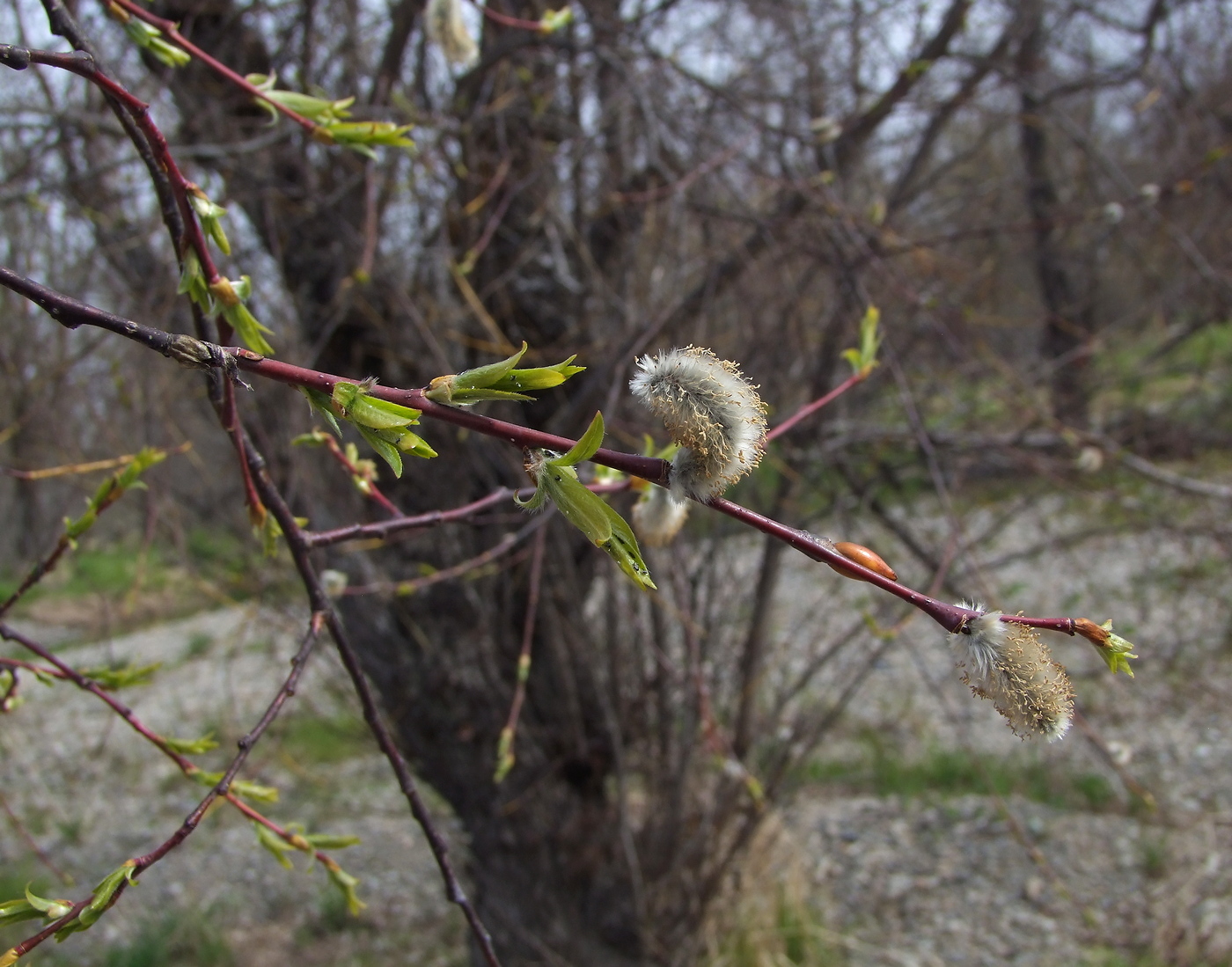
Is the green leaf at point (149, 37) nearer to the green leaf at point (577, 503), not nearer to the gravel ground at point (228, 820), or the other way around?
the green leaf at point (577, 503)

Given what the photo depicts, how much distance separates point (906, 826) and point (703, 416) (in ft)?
14.8

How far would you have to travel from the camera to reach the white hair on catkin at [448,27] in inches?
72.7

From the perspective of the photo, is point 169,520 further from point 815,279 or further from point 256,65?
point 815,279

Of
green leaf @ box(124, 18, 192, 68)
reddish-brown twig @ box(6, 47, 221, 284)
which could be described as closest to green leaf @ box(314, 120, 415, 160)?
green leaf @ box(124, 18, 192, 68)

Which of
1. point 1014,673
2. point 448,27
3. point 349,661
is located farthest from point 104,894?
point 448,27

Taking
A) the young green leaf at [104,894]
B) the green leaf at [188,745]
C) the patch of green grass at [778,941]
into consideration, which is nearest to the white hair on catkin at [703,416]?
the young green leaf at [104,894]

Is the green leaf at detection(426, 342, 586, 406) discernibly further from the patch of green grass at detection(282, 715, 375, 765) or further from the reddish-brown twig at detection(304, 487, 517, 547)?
the patch of green grass at detection(282, 715, 375, 765)

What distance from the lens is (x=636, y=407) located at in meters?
2.69

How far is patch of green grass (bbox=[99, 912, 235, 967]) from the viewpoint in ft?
12.4

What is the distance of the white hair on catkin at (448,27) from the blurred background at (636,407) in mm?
332

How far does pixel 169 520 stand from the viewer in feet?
10.2

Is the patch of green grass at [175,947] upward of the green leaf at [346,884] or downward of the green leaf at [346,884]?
downward

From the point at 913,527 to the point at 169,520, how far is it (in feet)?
11.5

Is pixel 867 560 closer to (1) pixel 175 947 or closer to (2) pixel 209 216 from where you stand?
(2) pixel 209 216
